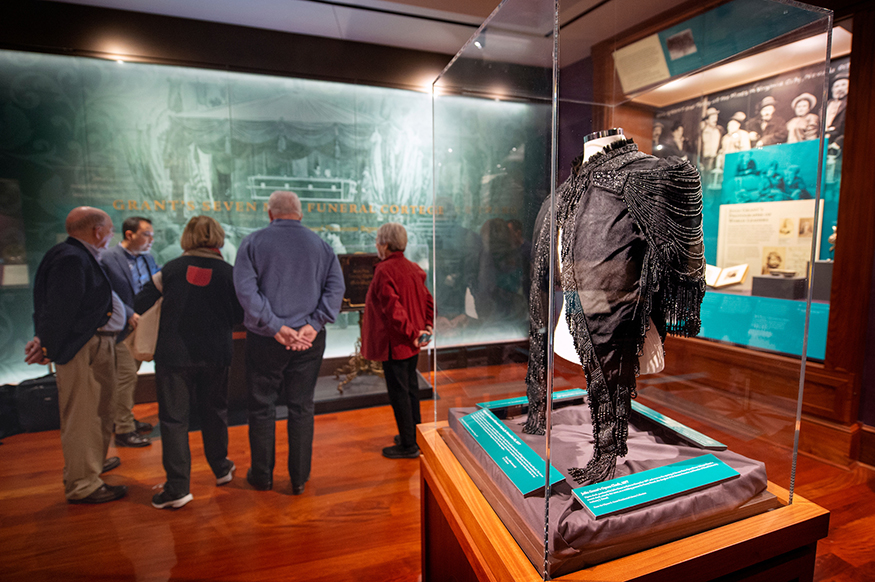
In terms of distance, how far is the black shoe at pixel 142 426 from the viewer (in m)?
2.40

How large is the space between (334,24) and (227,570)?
3.18m

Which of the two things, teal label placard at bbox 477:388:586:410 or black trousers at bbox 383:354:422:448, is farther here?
black trousers at bbox 383:354:422:448

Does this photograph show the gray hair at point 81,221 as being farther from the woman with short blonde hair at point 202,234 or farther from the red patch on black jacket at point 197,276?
the red patch on black jacket at point 197,276

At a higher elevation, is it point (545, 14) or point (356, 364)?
point (545, 14)

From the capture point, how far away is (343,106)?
2957 mm

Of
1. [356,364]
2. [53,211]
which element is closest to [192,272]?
[53,211]

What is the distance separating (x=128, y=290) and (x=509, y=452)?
225 cm

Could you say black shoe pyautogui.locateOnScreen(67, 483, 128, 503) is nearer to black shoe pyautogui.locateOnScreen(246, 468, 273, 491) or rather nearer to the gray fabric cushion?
black shoe pyautogui.locateOnScreen(246, 468, 273, 491)

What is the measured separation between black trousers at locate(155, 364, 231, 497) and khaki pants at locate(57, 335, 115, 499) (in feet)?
0.83

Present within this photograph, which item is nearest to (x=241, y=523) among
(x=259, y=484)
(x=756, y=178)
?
(x=259, y=484)

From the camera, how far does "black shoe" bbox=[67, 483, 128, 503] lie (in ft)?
7.47

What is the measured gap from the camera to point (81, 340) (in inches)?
86.4

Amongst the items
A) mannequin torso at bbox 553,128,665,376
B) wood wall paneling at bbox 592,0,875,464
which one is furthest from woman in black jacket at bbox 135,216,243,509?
wood wall paneling at bbox 592,0,875,464

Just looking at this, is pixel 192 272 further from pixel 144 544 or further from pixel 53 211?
pixel 144 544
